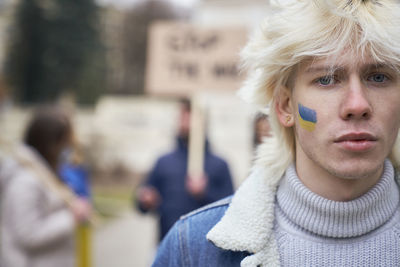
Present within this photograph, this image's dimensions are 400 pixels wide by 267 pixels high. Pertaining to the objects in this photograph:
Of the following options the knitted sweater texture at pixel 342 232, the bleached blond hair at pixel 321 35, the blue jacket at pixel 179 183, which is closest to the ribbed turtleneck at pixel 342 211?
the knitted sweater texture at pixel 342 232

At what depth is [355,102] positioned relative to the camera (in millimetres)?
1296

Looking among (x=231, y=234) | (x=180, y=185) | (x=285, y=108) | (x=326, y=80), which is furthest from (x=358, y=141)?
(x=180, y=185)

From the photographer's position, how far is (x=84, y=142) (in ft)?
41.3

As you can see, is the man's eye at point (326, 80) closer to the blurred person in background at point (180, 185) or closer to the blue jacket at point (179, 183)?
the blurred person in background at point (180, 185)

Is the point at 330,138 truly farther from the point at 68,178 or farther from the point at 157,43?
the point at 68,178

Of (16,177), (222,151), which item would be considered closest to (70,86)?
(222,151)

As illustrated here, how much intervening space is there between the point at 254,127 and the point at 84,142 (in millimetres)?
9942

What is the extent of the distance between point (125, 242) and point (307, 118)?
6.05 metres

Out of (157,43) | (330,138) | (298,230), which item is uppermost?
(157,43)

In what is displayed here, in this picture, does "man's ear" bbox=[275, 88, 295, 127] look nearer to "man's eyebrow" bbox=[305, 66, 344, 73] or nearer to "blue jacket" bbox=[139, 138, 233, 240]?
"man's eyebrow" bbox=[305, 66, 344, 73]

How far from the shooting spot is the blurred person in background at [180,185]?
368 centimetres

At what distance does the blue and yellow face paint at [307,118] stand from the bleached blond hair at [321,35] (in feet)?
0.44

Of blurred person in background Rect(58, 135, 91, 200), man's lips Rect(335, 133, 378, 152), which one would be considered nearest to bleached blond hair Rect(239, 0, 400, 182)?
man's lips Rect(335, 133, 378, 152)

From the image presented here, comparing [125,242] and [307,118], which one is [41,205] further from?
[125,242]
